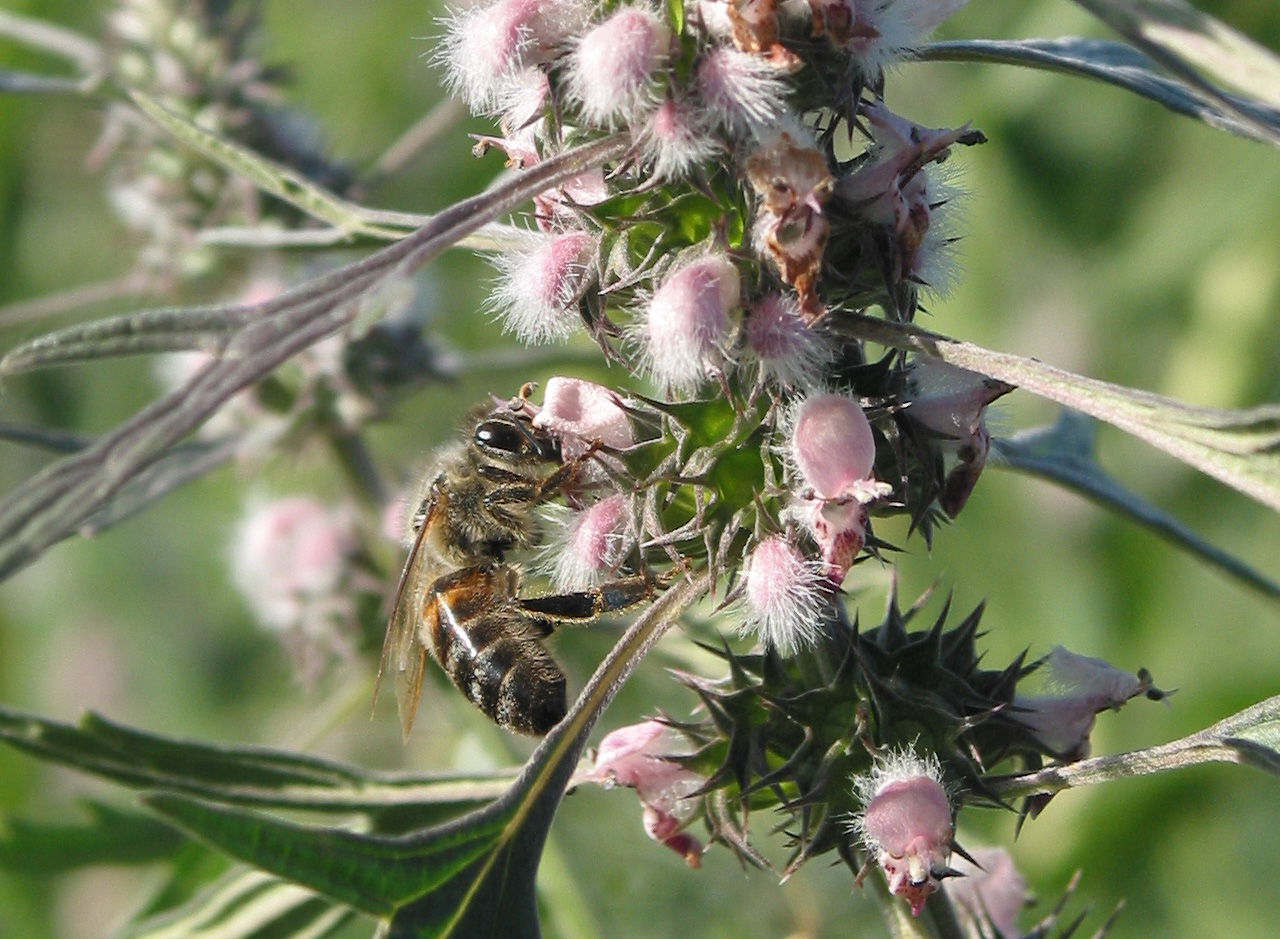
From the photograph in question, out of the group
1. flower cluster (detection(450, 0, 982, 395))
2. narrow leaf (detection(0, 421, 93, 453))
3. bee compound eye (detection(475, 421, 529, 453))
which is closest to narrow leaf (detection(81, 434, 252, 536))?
narrow leaf (detection(0, 421, 93, 453))

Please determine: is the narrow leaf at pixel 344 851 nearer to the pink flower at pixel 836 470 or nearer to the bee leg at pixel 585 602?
the bee leg at pixel 585 602

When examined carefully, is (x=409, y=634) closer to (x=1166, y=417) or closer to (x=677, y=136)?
(x=677, y=136)

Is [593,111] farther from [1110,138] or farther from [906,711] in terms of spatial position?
[1110,138]

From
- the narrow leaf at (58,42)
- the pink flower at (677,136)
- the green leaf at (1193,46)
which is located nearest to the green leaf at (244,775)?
the pink flower at (677,136)

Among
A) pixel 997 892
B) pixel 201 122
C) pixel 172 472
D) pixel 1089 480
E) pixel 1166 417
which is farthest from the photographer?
pixel 201 122

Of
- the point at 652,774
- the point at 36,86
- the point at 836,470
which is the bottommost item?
the point at 652,774

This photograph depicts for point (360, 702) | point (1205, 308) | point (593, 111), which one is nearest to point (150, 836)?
point (360, 702)

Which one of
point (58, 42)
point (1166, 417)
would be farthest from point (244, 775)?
point (58, 42)
